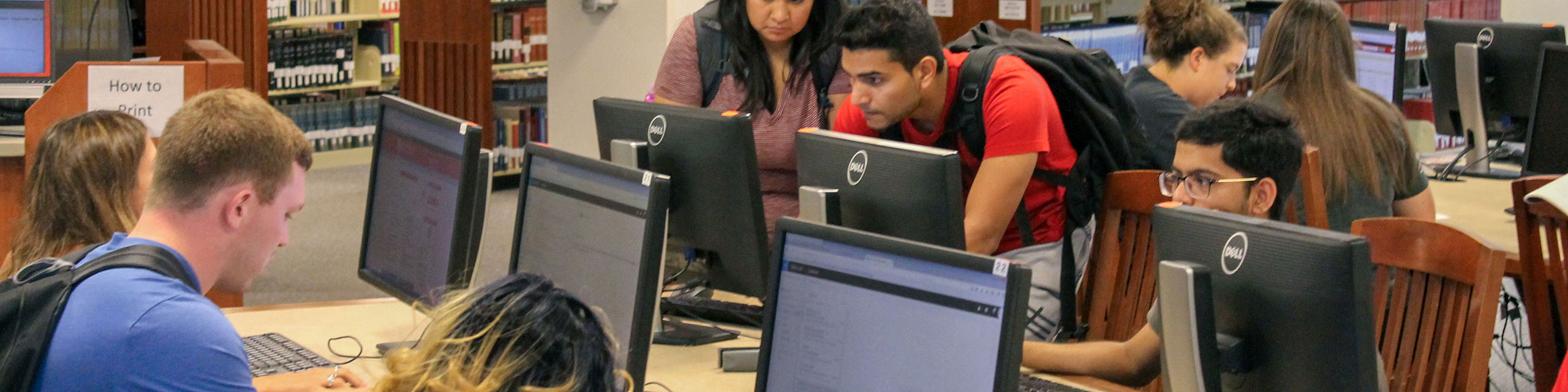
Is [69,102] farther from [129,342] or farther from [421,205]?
[129,342]

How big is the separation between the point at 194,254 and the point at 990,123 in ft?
4.59

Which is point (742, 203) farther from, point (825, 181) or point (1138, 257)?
point (1138, 257)

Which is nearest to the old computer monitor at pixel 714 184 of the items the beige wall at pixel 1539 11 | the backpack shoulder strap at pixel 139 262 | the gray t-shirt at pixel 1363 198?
the backpack shoulder strap at pixel 139 262

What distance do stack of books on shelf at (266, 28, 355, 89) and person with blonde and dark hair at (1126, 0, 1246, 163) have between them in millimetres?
5286

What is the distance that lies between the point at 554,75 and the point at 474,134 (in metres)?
3.29

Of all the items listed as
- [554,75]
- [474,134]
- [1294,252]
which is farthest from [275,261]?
[1294,252]

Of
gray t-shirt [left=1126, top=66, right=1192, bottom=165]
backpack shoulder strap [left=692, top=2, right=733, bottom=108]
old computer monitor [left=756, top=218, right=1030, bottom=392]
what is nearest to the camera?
old computer monitor [left=756, top=218, right=1030, bottom=392]

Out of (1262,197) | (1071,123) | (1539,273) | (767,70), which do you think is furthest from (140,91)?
(1539,273)

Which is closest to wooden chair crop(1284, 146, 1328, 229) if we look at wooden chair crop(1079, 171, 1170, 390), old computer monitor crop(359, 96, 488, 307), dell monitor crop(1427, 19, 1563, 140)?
wooden chair crop(1079, 171, 1170, 390)

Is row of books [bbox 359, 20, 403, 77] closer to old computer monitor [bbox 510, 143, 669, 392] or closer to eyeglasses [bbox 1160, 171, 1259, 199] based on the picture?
old computer monitor [bbox 510, 143, 669, 392]

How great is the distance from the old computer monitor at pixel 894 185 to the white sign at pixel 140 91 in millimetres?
1722

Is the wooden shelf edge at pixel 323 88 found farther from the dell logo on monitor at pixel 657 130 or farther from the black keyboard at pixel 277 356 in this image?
the dell logo on monitor at pixel 657 130

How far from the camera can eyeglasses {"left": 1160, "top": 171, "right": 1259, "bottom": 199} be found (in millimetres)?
2025

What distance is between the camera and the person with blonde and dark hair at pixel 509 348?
1145 mm
